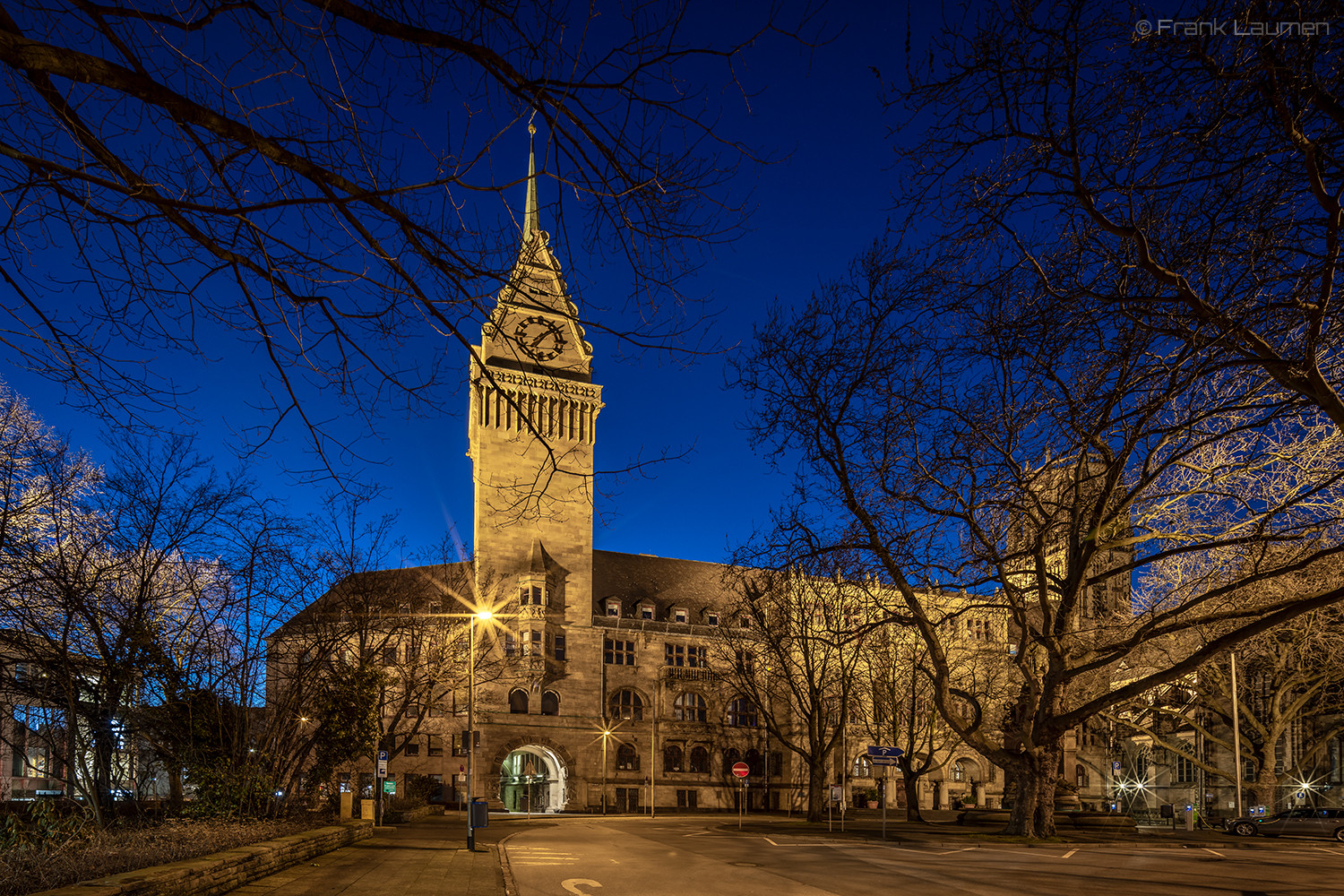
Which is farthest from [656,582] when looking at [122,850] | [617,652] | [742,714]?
[122,850]

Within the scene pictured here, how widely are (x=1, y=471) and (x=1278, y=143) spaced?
2223 centimetres

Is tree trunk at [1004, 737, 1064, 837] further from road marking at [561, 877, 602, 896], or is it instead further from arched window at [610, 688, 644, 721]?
arched window at [610, 688, 644, 721]

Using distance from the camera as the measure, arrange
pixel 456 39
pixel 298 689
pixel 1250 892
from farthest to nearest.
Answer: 1. pixel 298 689
2. pixel 1250 892
3. pixel 456 39

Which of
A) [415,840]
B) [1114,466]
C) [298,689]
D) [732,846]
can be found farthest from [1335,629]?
[298,689]

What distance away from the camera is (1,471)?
Result: 1944 cm

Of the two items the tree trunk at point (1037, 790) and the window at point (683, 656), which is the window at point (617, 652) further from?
the tree trunk at point (1037, 790)

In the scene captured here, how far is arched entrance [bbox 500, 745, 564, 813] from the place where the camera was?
59062 mm

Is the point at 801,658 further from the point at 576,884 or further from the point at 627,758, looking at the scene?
the point at 576,884

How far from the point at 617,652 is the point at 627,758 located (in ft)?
22.0

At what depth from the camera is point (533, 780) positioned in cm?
6222

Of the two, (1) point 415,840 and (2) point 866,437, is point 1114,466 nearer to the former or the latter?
(2) point 866,437

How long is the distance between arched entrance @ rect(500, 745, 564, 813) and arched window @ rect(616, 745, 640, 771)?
152 inches

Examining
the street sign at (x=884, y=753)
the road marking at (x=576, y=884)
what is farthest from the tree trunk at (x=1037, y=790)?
the road marking at (x=576, y=884)

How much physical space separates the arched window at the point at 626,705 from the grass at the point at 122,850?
43.1 meters
